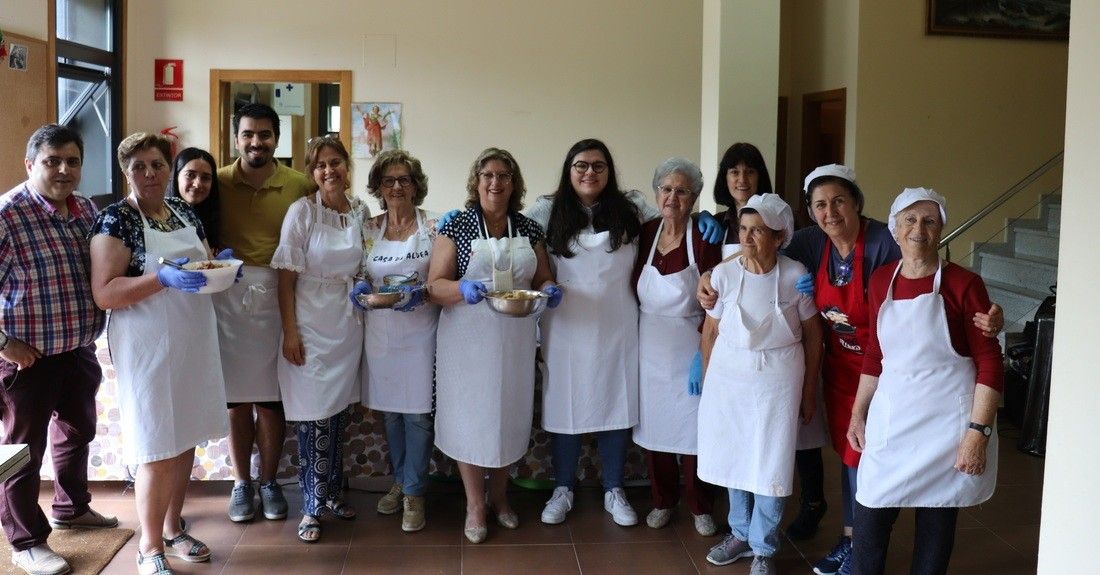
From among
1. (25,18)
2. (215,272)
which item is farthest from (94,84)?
(215,272)

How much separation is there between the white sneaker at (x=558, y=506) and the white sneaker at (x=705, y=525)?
47cm

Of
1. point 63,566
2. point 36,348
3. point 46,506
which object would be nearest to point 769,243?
point 36,348

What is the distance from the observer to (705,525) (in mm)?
3467

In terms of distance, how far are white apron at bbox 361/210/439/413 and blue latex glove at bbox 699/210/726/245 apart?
0.93m

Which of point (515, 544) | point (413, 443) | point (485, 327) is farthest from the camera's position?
point (413, 443)

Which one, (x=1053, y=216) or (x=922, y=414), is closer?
(x=922, y=414)

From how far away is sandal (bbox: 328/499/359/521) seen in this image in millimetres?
3584

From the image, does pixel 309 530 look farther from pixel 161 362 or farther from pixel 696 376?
pixel 696 376

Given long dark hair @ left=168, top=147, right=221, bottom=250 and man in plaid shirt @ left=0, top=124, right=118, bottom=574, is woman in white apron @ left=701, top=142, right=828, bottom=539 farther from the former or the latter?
man in plaid shirt @ left=0, top=124, right=118, bottom=574

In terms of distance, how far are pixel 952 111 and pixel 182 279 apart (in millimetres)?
6204

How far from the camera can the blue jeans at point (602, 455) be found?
3561 millimetres

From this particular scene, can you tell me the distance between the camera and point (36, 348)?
9.59 feet

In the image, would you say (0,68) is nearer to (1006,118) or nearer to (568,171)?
(568,171)

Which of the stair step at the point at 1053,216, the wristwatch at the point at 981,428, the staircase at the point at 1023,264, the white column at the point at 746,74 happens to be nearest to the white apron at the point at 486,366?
the wristwatch at the point at 981,428
